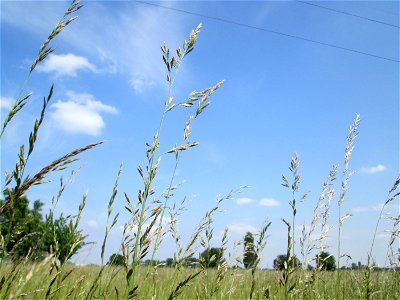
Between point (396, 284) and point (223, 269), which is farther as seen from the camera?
point (396, 284)

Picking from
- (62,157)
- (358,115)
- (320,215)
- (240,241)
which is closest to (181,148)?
(62,157)

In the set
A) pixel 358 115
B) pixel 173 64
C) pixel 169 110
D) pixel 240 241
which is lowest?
pixel 240 241

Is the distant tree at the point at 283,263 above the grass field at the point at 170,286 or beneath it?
above

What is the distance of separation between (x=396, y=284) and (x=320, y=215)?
117 inches

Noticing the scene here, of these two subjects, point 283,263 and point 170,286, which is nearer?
point 283,263

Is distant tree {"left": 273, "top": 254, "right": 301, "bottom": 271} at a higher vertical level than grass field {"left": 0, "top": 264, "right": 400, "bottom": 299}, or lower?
higher

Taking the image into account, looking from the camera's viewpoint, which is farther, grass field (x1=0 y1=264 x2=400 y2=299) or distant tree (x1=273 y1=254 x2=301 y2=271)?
distant tree (x1=273 y1=254 x2=301 y2=271)

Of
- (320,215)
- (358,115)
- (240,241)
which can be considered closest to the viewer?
(240,241)

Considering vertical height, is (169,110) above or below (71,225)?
above

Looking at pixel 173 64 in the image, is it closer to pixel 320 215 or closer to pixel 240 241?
pixel 240 241

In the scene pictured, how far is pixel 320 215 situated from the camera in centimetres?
300

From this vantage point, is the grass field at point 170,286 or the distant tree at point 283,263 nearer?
the grass field at point 170,286

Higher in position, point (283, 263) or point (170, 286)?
point (283, 263)

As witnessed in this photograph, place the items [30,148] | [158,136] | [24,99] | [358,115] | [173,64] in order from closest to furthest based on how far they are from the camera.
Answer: [30,148], [24,99], [158,136], [173,64], [358,115]
